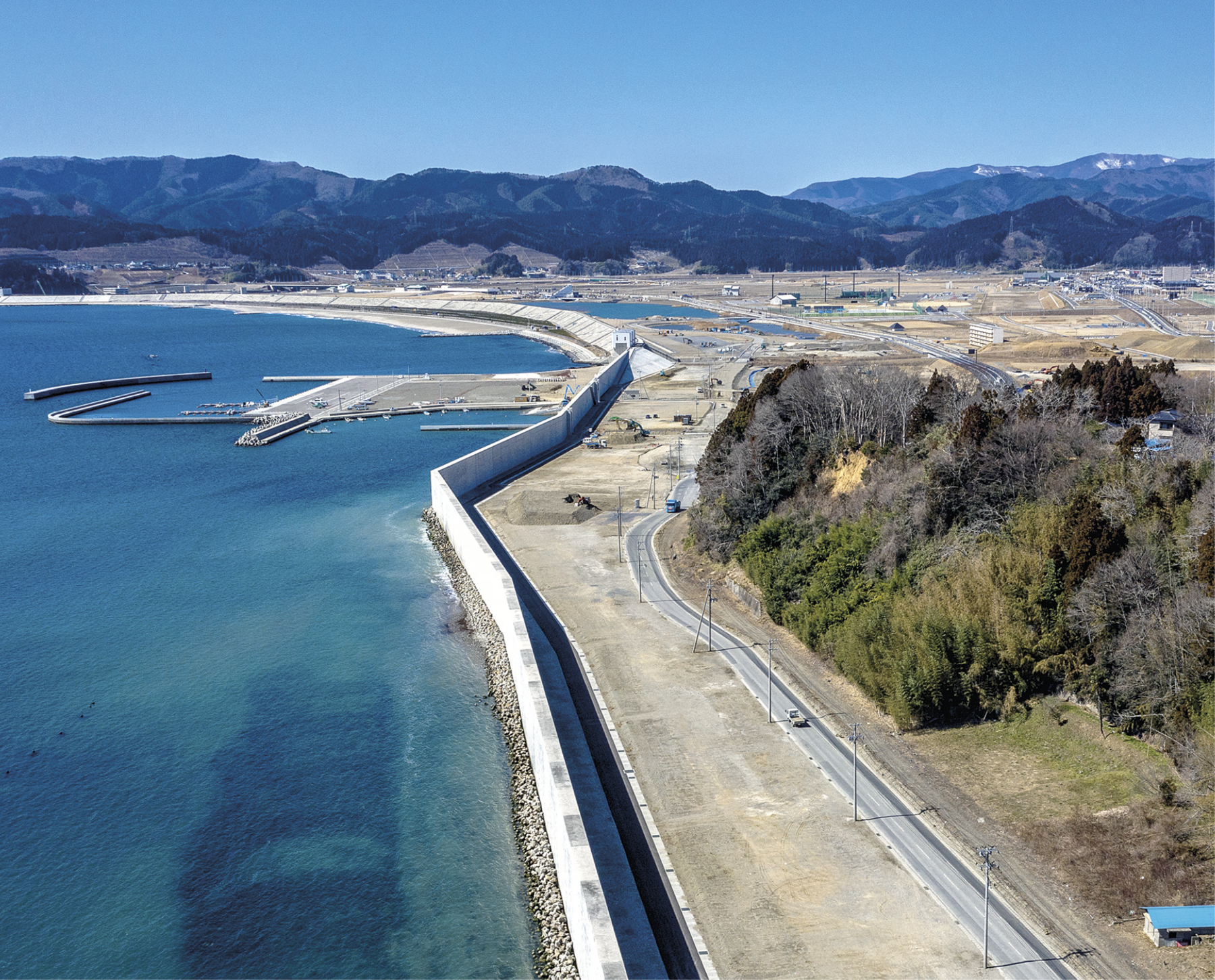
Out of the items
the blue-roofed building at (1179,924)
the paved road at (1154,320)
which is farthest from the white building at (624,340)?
the blue-roofed building at (1179,924)

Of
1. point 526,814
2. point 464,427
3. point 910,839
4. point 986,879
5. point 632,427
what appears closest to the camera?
point 986,879

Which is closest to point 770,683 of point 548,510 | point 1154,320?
point 548,510

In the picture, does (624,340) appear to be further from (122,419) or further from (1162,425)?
(1162,425)

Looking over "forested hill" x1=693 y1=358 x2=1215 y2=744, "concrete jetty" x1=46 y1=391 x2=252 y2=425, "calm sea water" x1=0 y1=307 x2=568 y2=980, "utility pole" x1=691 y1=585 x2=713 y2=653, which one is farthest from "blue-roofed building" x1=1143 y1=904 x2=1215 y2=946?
"concrete jetty" x1=46 y1=391 x2=252 y2=425

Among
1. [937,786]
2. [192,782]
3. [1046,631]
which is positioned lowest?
[192,782]

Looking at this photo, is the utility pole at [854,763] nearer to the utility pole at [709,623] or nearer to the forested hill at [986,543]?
the forested hill at [986,543]

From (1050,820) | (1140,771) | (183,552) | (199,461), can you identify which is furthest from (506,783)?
(199,461)

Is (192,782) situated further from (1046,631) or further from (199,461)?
(199,461)
